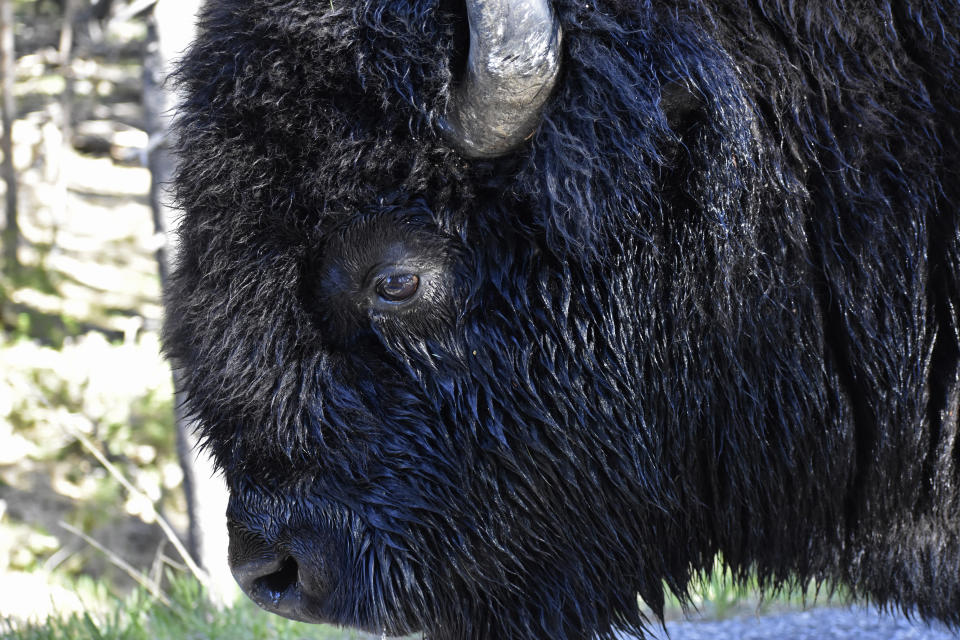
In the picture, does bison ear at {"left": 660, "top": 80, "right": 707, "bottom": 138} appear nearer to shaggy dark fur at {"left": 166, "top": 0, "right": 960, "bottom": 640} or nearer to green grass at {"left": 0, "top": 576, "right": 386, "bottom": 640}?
shaggy dark fur at {"left": 166, "top": 0, "right": 960, "bottom": 640}

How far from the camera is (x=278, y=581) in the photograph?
2.39 meters

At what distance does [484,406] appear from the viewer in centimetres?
237

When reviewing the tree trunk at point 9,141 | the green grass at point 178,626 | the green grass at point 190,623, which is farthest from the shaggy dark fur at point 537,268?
the tree trunk at point 9,141

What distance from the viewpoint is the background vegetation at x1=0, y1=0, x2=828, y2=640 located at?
15.2 feet

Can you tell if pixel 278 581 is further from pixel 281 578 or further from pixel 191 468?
pixel 191 468

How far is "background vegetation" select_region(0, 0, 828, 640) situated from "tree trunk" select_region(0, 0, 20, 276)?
0.23 feet

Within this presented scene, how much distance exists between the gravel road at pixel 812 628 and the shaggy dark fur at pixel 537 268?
191cm

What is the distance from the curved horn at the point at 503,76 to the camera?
2104mm

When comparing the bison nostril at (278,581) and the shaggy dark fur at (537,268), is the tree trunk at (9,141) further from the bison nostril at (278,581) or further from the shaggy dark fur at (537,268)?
the bison nostril at (278,581)

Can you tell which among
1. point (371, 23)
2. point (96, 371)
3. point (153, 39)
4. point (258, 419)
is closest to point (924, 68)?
point (371, 23)

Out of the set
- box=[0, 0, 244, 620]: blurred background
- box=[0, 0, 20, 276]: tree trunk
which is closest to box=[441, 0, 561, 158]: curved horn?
box=[0, 0, 244, 620]: blurred background

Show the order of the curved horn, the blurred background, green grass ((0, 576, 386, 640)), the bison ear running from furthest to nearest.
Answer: the blurred background → green grass ((0, 576, 386, 640)) → the bison ear → the curved horn

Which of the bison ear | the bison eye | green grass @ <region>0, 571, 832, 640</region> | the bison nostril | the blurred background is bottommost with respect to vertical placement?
the blurred background

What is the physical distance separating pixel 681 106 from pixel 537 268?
0.53 meters
